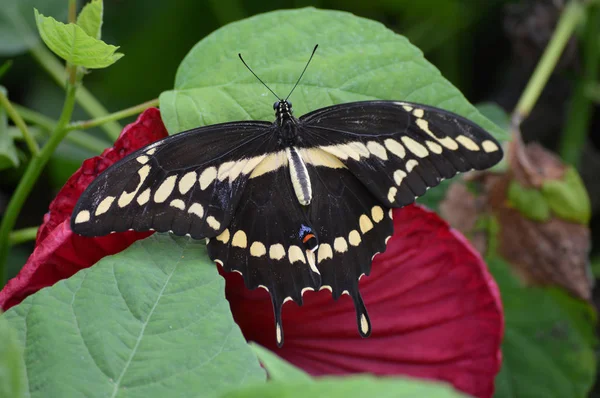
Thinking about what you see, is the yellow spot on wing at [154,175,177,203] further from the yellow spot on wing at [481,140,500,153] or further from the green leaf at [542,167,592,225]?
the green leaf at [542,167,592,225]

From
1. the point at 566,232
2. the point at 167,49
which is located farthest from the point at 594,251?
the point at 167,49

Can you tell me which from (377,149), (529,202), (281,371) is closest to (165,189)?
(377,149)

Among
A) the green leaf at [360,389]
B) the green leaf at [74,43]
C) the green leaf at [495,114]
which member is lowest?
the green leaf at [495,114]

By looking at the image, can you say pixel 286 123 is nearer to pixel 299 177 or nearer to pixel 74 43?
pixel 299 177

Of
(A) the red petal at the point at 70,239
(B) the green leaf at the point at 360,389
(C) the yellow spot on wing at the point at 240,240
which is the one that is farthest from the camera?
(C) the yellow spot on wing at the point at 240,240

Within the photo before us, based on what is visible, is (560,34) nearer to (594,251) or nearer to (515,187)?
(515,187)

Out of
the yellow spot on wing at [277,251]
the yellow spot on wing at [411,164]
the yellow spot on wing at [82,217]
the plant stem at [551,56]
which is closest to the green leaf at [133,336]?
the yellow spot on wing at [82,217]

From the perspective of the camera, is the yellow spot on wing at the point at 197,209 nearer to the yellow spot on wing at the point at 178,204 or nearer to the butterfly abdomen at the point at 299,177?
the yellow spot on wing at the point at 178,204
